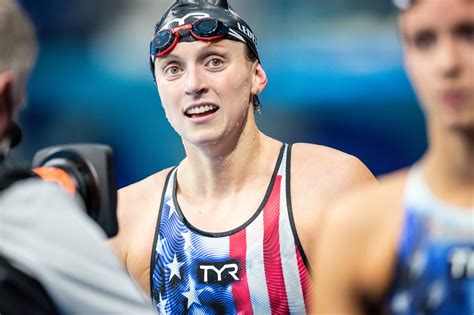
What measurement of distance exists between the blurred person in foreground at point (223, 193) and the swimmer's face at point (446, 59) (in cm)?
142

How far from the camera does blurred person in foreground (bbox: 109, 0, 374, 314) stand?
2781mm

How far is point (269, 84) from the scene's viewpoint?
513 centimetres

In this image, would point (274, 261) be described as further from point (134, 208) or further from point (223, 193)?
point (134, 208)

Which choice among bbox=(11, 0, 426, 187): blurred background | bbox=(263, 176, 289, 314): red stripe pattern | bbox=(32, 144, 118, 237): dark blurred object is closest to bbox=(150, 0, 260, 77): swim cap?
bbox=(263, 176, 289, 314): red stripe pattern

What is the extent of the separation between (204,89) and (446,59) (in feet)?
5.05

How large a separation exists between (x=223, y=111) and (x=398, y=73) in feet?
7.53

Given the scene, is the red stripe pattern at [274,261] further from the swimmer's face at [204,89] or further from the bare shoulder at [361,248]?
the bare shoulder at [361,248]

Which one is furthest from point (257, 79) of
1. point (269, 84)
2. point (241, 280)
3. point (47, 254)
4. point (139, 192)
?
point (269, 84)

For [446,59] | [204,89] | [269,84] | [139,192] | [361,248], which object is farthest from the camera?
[269,84]

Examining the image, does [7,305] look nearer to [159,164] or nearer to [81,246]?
[81,246]

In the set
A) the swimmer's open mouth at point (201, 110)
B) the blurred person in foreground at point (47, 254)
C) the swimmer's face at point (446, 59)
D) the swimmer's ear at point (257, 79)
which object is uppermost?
the swimmer's face at point (446, 59)

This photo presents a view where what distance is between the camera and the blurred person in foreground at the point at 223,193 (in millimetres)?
2781

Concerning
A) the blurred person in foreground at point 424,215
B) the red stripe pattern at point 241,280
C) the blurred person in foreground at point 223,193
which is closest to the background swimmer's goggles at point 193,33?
the blurred person in foreground at point 223,193

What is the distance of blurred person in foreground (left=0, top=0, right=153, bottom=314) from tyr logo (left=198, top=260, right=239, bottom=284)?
50.6 inches
